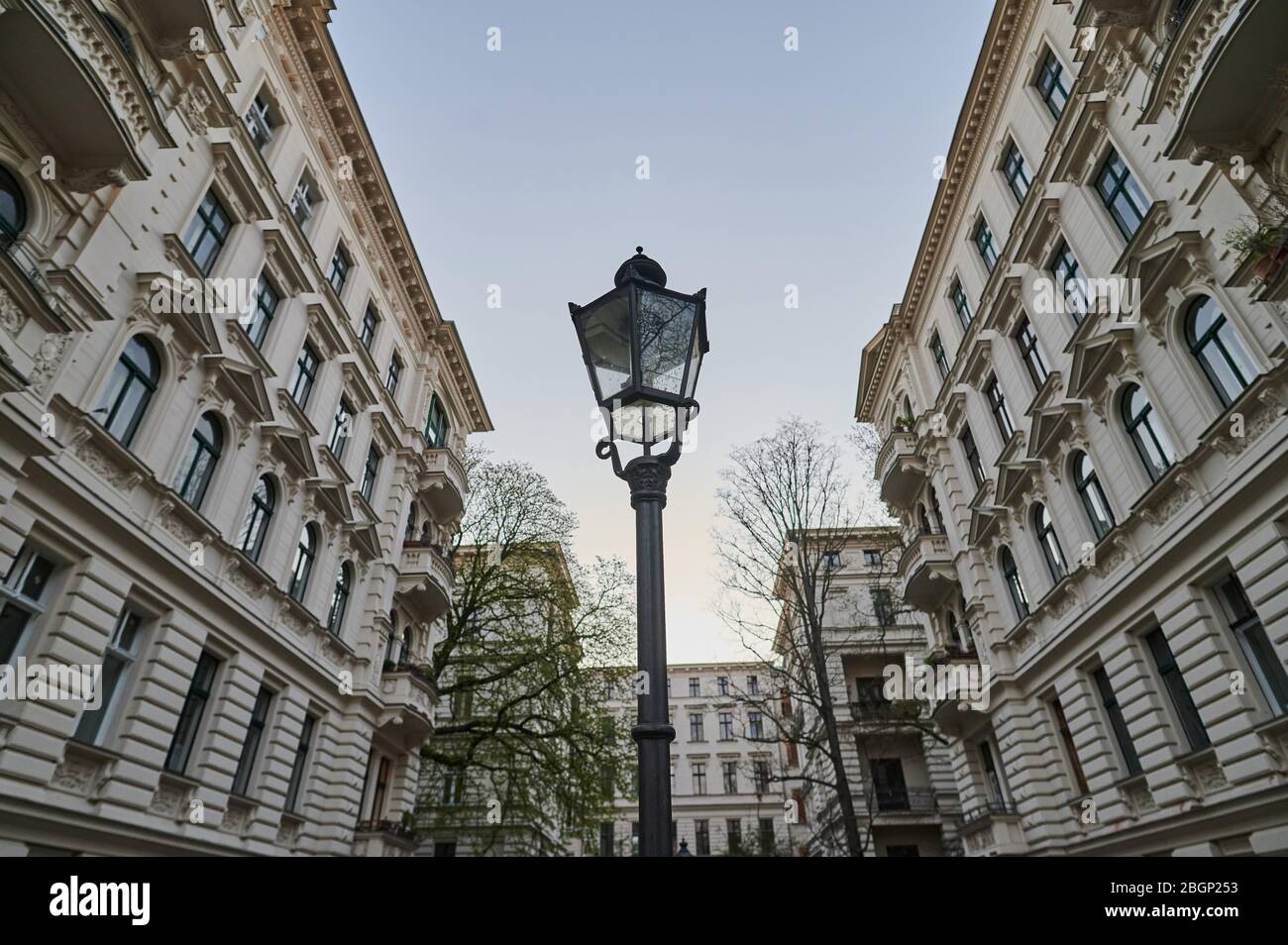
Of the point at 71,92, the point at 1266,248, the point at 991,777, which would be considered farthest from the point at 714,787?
the point at 71,92

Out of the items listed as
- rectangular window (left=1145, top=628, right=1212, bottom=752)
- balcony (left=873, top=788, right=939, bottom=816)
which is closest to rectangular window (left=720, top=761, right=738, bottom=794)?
balcony (left=873, top=788, right=939, bottom=816)

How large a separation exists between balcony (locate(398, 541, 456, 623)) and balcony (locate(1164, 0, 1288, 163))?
857 inches

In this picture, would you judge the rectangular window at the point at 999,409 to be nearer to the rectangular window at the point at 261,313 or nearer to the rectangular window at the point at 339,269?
the rectangular window at the point at 261,313

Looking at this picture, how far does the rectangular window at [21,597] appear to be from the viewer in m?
10.1

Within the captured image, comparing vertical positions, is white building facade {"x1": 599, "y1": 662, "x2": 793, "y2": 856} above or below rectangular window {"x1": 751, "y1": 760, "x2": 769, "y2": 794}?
above

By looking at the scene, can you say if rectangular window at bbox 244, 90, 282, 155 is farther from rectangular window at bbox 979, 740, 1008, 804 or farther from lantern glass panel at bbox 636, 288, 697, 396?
rectangular window at bbox 979, 740, 1008, 804

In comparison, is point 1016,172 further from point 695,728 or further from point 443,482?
point 695,728

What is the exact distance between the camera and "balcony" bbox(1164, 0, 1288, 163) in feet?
34.4

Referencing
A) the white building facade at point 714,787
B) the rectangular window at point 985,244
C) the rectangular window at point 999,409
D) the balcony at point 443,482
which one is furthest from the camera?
the white building facade at point 714,787

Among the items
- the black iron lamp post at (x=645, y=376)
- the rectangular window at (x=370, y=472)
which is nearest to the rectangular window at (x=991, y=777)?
the rectangular window at (x=370, y=472)

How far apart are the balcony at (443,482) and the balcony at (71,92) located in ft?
50.2

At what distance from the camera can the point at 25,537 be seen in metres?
10.5
